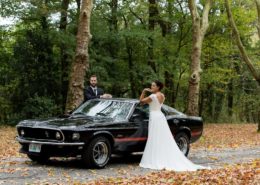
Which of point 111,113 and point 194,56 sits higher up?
point 194,56

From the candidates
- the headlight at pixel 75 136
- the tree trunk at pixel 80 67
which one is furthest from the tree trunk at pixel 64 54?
the headlight at pixel 75 136

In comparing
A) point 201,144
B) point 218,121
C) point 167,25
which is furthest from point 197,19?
point 218,121

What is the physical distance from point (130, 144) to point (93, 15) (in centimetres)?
1905

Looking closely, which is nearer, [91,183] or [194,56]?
[91,183]

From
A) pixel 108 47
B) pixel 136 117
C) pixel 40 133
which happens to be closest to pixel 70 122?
pixel 40 133

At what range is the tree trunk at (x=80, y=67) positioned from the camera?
55.6ft

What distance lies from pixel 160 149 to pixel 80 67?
627 centimetres

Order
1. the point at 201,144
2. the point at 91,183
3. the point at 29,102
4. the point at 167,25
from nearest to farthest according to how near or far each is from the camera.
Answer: the point at 91,183, the point at 201,144, the point at 29,102, the point at 167,25

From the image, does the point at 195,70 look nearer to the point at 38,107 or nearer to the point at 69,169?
the point at 38,107

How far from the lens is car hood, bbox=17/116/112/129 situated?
10.7 m

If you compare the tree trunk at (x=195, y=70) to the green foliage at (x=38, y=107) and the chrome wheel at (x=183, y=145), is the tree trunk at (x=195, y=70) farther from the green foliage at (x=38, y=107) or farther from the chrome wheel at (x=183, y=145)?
the chrome wheel at (x=183, y=145)

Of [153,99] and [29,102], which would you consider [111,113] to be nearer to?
[153,99]

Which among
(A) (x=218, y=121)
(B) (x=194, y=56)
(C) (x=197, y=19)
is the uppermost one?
(C) (x=197, y=19)

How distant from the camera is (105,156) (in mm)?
11148
